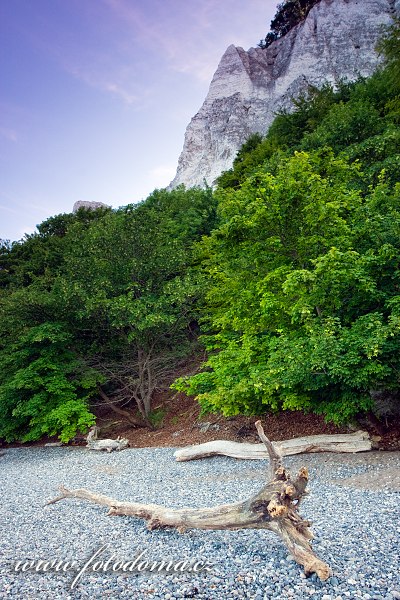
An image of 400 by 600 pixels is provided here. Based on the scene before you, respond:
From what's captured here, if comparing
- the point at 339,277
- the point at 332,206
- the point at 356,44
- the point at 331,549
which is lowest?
the point at 331,549

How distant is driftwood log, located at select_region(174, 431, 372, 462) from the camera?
27.2 ft

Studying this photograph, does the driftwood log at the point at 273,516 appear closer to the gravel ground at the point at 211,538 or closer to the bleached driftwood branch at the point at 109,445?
the gravel ground at the point at 211,538

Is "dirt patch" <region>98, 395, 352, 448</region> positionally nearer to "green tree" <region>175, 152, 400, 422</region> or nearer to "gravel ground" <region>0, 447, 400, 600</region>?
"green tree" <region>175, 152, 400, 422</region>

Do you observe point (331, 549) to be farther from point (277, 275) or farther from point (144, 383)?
point (144, 383)

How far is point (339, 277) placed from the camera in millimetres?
6996

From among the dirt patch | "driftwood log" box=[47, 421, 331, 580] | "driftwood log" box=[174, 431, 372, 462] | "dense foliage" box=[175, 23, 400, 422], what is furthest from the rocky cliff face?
Result: "driftwood log" box=[47, 421, 331, 580]

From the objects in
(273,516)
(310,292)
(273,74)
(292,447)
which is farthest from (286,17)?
(273,516)

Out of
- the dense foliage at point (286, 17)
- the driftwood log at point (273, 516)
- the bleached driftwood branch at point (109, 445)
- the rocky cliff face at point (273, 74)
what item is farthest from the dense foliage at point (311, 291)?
the dense foliage at point (286, 17)

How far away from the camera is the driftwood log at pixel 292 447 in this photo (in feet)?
27.2

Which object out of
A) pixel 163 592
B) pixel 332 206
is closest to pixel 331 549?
pixel 163 592

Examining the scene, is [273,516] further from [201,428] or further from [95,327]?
[95,327]

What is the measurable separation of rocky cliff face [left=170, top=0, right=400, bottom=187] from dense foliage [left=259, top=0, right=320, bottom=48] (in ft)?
6.52

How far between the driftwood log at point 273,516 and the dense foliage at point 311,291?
116 inches

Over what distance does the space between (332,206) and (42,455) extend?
1252cm
